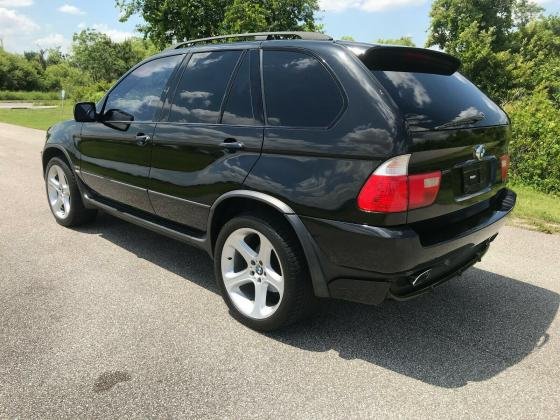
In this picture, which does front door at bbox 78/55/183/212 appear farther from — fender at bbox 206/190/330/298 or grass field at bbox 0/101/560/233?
grass field at bbox 0/101/560/233

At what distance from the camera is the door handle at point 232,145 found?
9.95ft

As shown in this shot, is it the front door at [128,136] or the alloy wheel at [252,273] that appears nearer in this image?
the alloy wheel at [252,273]

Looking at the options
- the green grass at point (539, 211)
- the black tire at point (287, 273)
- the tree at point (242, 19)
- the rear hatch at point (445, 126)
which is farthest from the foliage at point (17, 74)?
the rear hatch at point (445, 126)

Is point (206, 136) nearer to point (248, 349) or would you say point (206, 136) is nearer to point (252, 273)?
point (252, 273)

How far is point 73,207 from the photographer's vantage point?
200 inches

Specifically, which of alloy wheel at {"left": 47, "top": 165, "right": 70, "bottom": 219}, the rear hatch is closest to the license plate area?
the rear hatch

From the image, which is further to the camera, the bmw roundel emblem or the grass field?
the grass field

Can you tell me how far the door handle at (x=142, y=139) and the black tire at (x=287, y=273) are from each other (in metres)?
1.18

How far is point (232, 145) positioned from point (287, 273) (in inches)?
35.7

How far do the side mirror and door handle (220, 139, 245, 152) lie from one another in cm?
195

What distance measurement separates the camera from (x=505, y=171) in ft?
11.0

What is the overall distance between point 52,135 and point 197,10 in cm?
2170

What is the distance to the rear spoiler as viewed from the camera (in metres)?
2.74

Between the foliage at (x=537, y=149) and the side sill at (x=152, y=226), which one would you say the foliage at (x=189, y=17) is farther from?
the side sill at (x=152, y=226)
